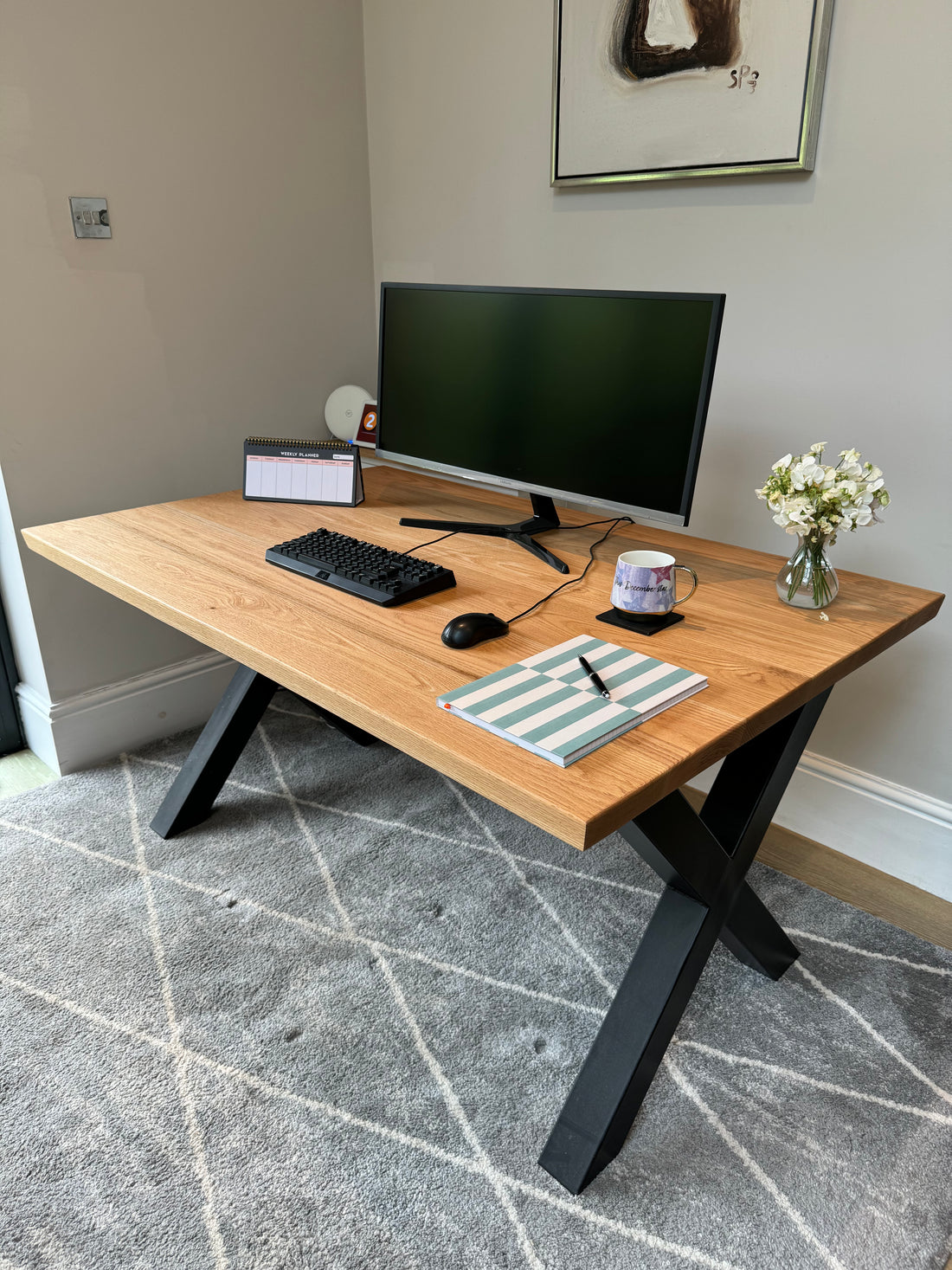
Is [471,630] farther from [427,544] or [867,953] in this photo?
[867,953]

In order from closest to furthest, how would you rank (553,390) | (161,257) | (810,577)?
(810,577) < (553,390) < (161,257)

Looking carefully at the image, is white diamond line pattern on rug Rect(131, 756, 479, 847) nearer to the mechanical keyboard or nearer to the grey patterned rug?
the grey patterned rug

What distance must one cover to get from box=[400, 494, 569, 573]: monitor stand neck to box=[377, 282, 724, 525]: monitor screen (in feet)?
0.34

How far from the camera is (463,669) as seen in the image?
120 centimetres

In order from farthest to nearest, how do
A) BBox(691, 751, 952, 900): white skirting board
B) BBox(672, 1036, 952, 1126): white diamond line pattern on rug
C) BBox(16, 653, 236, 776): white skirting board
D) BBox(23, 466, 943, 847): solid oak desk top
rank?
BBox(16, 653, 236, 776): white skirting board → BBox(691, 751, 952, 900): white skirting board → BBox(672, 1036, 952, 1126): white diamond line pattern on rug → BBox(23, 466, 943, 847): solid oak desk top

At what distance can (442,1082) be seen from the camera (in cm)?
140

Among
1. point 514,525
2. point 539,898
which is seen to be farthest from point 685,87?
point 539,898

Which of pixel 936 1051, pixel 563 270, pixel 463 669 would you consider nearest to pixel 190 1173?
pixel 463 669

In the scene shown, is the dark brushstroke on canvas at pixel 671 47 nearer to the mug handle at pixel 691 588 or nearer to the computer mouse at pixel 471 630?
the mug handle at pixel 691 588

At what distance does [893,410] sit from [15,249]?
6.00 feet

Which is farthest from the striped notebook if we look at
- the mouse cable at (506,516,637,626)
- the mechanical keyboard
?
the mechanical keyboard

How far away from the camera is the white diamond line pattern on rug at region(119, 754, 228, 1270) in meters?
1.19

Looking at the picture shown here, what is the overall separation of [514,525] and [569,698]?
0.76m

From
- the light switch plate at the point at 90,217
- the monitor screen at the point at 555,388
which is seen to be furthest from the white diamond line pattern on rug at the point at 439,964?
the light switch plate at the point at 90,217
